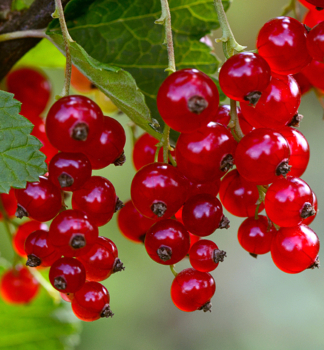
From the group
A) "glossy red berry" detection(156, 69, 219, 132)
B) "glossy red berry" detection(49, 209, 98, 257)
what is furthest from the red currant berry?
"glossy red berry" detection(156, 69, 219, 132)

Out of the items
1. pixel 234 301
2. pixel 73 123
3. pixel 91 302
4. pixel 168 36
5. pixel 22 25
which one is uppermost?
pixel 234 301

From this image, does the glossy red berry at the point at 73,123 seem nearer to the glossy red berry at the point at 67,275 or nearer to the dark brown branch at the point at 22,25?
the glossy red berry at the point at 67,275

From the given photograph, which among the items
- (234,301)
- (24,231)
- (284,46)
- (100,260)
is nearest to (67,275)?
(100,260)

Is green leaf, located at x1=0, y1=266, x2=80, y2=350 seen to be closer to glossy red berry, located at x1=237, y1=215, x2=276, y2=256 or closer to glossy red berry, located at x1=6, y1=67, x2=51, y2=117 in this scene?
glossy red berry, located at x1=6, y1=67, x2=51, y2=117

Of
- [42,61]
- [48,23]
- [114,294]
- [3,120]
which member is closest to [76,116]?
[3,120]

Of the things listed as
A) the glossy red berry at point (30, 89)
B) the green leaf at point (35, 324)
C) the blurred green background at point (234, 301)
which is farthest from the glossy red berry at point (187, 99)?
the blurred green background at point (234, 301)

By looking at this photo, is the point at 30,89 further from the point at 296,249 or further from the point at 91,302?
the point at 296,249
